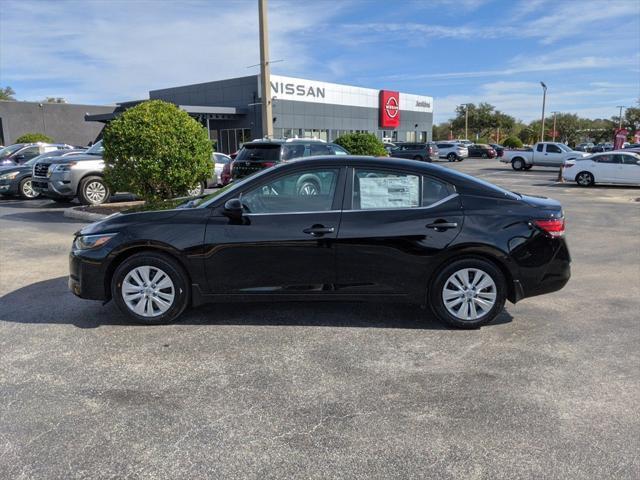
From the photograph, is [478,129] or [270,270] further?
[478,129]

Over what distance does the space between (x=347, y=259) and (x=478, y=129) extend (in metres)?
84.0

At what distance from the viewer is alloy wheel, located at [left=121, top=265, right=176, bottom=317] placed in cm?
484

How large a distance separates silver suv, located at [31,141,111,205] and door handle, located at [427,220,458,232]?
10.5 meters

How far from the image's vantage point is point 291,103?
44.6 meters

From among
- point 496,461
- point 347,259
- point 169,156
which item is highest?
point 169,156

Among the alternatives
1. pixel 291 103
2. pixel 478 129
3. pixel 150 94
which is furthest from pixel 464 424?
pixel 478 129

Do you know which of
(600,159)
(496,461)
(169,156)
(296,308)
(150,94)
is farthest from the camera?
(150,94)

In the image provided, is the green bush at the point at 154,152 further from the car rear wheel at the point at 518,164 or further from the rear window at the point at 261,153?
the car rear wheel at the point at 518,164

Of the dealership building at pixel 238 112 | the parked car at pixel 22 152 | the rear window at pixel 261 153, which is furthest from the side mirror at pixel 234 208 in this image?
the dealership building at pixel 238 112

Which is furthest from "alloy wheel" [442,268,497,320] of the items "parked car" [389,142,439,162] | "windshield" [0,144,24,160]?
"parked car" [389,142,439,162]

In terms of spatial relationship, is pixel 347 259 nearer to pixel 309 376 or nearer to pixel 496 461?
pixel 309 376

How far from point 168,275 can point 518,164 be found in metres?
31.6

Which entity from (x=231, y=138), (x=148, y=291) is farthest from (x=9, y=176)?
(x=231, y=138)

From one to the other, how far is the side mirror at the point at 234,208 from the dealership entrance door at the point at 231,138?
38.7 m
